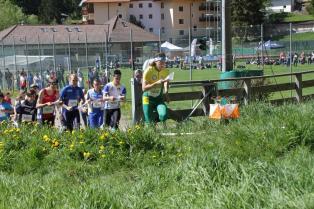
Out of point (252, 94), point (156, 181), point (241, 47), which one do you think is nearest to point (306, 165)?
point (156, 181)

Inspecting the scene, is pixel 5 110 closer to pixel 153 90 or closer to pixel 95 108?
pixel 95 108

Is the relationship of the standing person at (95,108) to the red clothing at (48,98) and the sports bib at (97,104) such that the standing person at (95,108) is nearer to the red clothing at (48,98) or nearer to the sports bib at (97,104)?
the sports bib at (97,104)

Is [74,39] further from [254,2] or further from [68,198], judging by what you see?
[68,198]

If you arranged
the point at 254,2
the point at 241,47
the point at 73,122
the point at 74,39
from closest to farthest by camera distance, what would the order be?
the point at 73,122
the point at 241,47
the point at 74,39
the point at 254,2

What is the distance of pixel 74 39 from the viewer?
255 ft

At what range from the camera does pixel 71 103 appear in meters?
14.1

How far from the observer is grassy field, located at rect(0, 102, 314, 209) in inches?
216

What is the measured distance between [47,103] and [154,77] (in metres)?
3.10

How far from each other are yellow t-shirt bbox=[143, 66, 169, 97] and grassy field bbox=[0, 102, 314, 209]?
3.59 ft

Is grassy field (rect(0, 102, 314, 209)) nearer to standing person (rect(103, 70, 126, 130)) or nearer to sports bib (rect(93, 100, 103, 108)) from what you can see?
standing person (rect(103, 70, 126, 130))

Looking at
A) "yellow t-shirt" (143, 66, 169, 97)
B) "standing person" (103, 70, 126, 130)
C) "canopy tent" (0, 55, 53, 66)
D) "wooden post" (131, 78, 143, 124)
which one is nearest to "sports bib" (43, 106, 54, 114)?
"standing person" (103, 70, 126, 130)

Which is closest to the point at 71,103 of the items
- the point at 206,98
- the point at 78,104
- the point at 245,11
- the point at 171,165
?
the point at 78,104

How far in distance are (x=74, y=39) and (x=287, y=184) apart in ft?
242

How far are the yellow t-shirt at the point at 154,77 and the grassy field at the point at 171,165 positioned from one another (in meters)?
1.09
